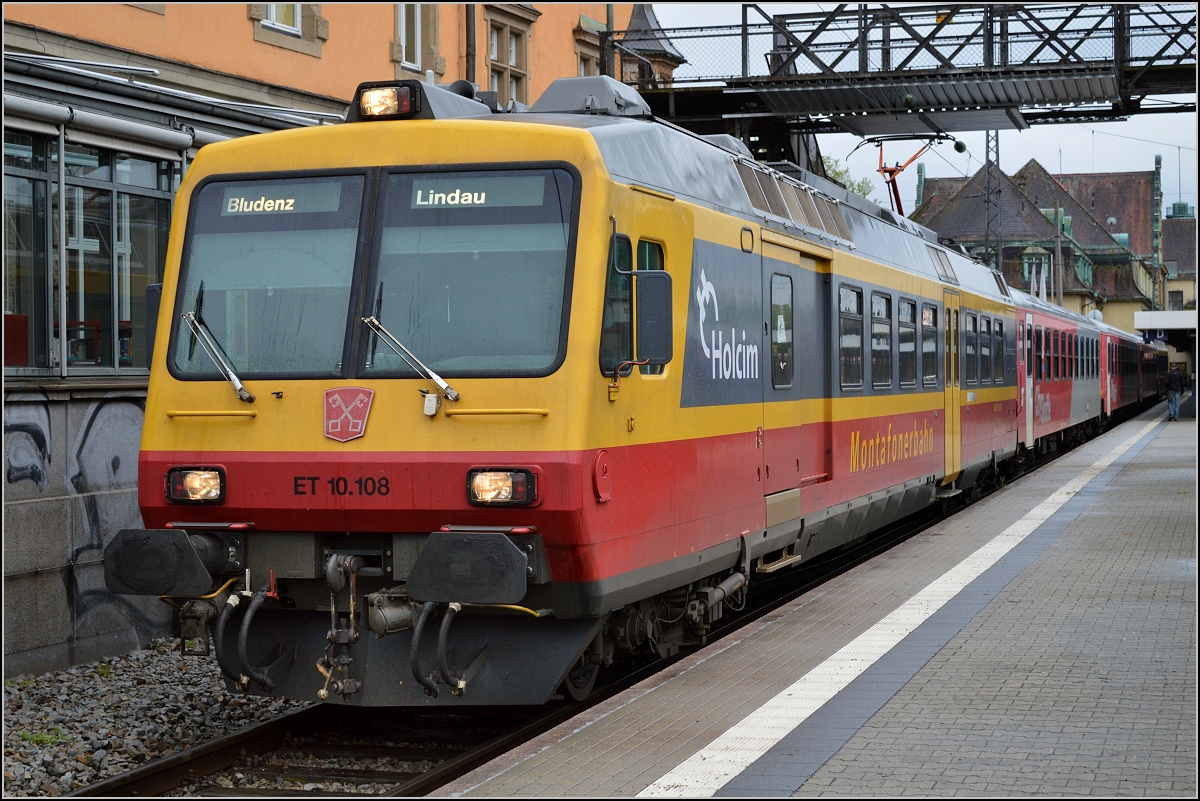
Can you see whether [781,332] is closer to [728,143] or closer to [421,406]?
[728,143]

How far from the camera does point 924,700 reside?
7293 millimetres

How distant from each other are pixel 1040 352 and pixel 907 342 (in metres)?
13.0

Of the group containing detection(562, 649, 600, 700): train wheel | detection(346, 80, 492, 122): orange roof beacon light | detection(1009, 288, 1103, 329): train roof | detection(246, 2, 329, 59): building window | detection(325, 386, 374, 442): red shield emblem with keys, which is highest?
detection(246, 2, 329, 59): building window

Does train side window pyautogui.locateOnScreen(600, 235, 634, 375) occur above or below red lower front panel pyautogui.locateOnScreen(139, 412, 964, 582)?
above

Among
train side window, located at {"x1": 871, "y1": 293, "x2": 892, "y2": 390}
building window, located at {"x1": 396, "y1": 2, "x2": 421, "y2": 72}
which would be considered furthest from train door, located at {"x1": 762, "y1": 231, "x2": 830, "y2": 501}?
building window, located at {"x1": 396, "y1": 2, "x2": 421, "y2": 72}

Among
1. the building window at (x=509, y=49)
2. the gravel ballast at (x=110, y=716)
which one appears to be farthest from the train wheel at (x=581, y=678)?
the building window at (x=509, y=49)

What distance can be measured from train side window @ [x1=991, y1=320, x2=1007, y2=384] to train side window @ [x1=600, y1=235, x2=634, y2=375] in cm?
1396

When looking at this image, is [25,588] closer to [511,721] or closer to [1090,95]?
[511,721]

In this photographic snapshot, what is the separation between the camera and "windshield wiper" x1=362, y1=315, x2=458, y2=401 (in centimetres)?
683

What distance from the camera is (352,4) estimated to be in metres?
16.3

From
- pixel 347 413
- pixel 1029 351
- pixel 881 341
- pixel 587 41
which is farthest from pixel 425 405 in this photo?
pixel 1029 351

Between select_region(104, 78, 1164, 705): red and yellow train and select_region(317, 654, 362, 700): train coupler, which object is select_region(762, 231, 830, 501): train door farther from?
select_region(317, 654, 362, 700): train coupler

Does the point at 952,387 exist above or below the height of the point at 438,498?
above

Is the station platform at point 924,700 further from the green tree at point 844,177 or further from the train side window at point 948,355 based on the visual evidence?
the green tree at point 844,177
